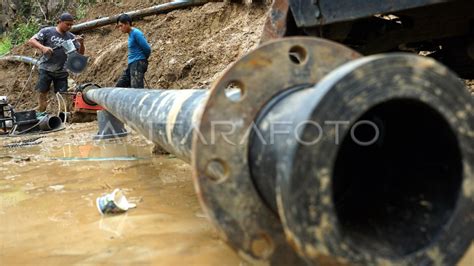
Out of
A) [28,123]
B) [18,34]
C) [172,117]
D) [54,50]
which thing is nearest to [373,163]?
[172,117]

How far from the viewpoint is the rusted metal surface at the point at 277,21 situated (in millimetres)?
2377

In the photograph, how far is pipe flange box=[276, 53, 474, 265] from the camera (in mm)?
902

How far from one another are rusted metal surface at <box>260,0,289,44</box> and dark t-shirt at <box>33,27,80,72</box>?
6.74 metres

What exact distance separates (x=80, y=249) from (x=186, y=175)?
1485 millimetres

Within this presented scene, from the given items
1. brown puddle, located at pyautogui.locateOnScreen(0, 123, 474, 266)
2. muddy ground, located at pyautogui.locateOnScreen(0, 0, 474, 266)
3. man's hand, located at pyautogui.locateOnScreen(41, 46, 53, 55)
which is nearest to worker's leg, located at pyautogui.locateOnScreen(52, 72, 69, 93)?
man's hand, located at pyautogui.locateOnScreen(41, 46, 53, 55)

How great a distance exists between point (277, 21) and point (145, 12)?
28.3 feet

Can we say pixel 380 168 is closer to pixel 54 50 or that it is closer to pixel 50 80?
pixel 54 50

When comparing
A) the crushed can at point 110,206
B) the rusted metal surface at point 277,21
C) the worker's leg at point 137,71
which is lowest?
the worker's leg at point 137,71

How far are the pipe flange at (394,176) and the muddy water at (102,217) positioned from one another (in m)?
0.69

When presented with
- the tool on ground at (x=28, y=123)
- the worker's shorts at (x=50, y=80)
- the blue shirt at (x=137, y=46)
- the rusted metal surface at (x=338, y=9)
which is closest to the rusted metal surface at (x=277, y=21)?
the rusted metal surface at (x=338, y=9)

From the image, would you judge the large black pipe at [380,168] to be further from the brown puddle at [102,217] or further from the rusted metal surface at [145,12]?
the rusted metal surface at [145,12]

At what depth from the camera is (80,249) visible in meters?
1.86

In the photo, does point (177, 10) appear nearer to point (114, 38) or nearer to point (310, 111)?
point (114, 38)

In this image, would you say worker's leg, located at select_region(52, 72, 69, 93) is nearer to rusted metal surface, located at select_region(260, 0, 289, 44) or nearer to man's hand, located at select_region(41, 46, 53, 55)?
man's hand, located at select_region(41, 46, 53, 55)
